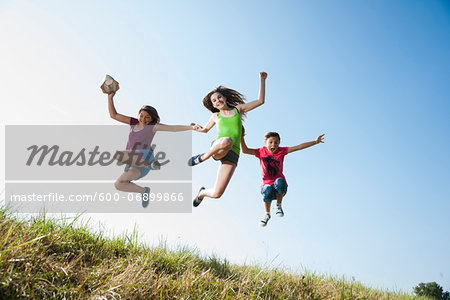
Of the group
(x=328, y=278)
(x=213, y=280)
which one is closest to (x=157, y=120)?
(x=213, y=280)

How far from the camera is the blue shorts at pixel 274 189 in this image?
6176mm

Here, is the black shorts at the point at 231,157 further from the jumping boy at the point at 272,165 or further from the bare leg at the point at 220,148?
the jumping boy at the point at 272,165

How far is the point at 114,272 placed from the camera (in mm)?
3746

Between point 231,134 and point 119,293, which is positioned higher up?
point 231,134

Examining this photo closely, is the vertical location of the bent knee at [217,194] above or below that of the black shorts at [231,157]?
below

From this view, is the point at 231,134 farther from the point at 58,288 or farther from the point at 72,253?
the point at 58,288

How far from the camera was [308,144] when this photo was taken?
6637mm

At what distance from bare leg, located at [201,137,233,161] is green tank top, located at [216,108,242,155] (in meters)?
0.13

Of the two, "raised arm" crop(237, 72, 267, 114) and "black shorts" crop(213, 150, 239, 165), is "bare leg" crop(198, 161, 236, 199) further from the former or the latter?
"raised arm" crop(237, 72, 267, 114)

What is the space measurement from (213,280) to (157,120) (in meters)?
3.14

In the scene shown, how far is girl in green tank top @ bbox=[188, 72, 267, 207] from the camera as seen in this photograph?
17.0 feet

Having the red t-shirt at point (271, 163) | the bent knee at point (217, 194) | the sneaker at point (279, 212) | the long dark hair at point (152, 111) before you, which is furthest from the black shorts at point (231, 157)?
the long dark hair at point (152, 111)

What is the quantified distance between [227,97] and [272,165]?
165cm

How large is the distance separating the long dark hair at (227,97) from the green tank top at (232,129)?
2.41 ft
